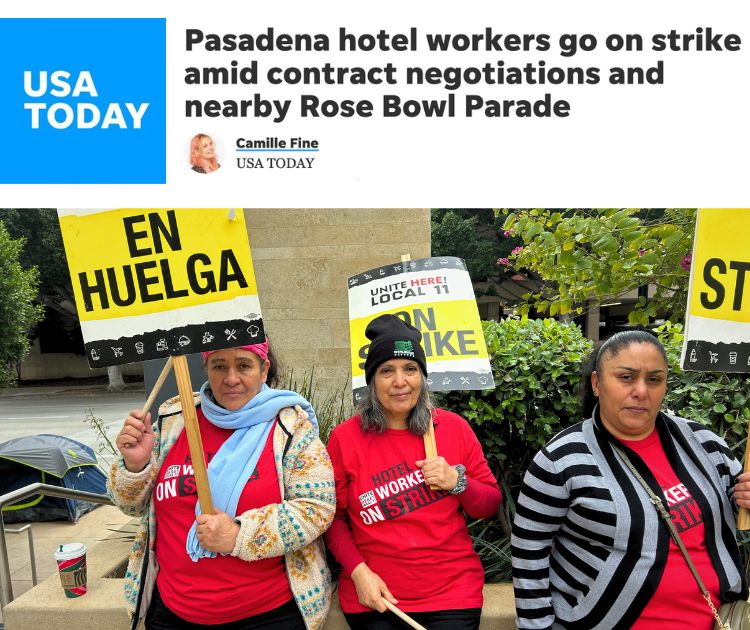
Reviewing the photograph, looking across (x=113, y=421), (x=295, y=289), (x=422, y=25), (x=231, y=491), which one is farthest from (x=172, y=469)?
(x=113, y=421)

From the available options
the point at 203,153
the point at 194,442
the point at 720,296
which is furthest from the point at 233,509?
the point at 720,296

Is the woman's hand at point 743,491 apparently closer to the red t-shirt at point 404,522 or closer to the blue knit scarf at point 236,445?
the red t-shirt at point 404,522

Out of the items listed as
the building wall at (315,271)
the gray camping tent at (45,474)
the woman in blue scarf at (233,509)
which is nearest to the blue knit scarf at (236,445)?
the woman in blue scarf at (233,509)

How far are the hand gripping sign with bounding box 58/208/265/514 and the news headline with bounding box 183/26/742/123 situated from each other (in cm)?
50

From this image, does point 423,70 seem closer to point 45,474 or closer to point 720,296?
point 720,296

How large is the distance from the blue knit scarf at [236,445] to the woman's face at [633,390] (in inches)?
44.9

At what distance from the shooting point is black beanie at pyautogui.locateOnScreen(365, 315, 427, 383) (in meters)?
2.65

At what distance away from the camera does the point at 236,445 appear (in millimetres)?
2480

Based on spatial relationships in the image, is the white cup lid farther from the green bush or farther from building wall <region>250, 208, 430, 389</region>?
building wall <region>250, 208, 430, 389</region>

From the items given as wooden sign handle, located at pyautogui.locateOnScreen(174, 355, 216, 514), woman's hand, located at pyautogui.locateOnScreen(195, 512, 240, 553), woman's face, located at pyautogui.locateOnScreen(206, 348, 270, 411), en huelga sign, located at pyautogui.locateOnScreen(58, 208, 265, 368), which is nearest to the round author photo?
en huelga sign, located at pyautogui.locateOnScreen(58, 208, 265, 368)

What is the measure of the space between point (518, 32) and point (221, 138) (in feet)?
2.85

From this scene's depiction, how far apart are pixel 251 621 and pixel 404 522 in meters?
0.65

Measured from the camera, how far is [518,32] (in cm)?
182

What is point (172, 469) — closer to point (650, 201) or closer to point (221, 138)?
point (221, 138)
